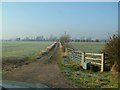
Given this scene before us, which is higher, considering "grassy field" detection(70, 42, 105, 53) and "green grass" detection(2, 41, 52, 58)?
"grassy field" detection(70, 42, 105, 53)

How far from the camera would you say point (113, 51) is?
15703 mm

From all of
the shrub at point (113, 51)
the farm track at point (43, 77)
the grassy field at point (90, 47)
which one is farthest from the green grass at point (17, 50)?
the shrub at point (113, 51)

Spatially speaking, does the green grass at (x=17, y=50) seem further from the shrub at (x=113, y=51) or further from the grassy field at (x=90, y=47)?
the shrub at (x=113, y=51)

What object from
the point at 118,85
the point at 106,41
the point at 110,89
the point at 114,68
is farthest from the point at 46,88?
the point at 106,41

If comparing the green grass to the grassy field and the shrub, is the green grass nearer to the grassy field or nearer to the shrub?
the grassy field

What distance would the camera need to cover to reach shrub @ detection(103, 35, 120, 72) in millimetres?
15312

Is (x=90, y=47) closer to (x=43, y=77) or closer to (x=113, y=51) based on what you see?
(x=113, y=51)

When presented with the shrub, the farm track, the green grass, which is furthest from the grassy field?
the green grass

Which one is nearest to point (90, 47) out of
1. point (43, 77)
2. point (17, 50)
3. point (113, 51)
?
point (17, 50)

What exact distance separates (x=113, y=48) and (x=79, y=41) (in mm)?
101475

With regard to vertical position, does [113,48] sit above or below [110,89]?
above

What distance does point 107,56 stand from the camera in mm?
16281

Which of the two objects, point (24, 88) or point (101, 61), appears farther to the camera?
point (101, 61)

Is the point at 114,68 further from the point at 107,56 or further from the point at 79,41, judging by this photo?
the point at 79,41
